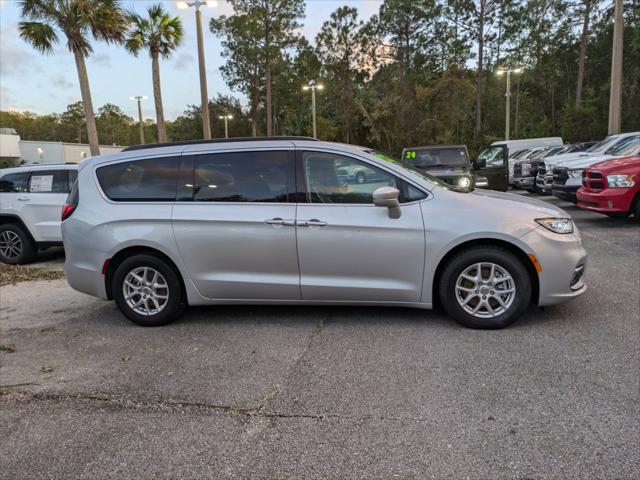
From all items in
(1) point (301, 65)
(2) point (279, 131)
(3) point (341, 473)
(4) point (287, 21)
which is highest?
(4) point (287, 21)

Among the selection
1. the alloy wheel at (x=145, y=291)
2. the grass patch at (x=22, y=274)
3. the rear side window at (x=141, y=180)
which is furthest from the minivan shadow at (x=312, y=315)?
the grass patch at (x=22, y=274)

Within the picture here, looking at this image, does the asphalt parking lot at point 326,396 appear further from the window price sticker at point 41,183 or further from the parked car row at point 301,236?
the window price sticker at point 41,183

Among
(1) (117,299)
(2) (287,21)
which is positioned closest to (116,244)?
(1) (117,299)

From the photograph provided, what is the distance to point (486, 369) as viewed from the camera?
354cm

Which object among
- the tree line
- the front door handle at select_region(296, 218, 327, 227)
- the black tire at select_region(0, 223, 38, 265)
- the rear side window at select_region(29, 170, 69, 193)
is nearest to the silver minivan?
the front door handle at select_region(296, 218, 327, 227)

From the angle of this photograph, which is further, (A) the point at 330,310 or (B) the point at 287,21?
(B) the point at 287,21

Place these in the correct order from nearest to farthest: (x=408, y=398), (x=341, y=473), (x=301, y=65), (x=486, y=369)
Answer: (x=341, y=473)
(x=408, y=398)
(x=486, y=369)
(x=301, y=65)

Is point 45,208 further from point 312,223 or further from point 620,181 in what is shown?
point 620,181

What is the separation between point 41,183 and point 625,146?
12445 mm

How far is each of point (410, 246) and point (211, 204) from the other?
1861mm

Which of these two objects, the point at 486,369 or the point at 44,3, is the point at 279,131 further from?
the point at 486,369

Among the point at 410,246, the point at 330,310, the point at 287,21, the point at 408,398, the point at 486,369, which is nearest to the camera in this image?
the point at 408,398

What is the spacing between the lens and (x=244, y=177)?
15.0ft

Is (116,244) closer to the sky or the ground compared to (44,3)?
closer to the ground
